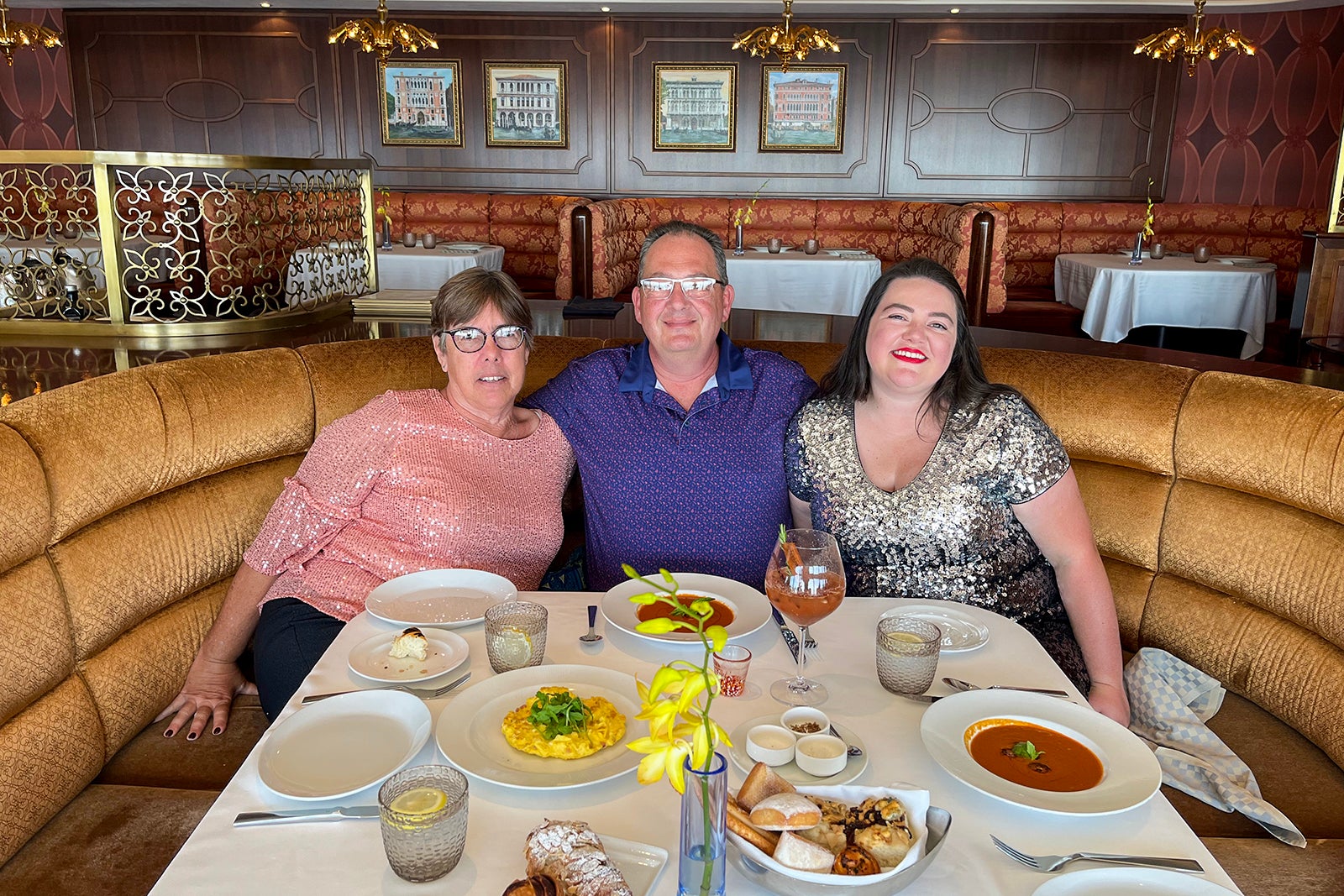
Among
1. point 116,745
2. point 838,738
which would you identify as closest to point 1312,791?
point 838,738

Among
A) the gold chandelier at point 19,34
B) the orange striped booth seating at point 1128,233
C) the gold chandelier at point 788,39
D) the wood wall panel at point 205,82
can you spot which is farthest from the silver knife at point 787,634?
the wood wall panel at point 205,82

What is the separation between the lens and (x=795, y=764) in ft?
3.59

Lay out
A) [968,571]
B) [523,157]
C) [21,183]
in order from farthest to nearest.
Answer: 1. [523,157]
2. [21,183]
3. [968,571]

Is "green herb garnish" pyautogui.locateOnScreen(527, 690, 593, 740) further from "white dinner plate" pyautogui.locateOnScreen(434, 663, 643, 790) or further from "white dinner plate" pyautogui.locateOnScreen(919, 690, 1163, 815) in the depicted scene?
"white dinner plate" pyautogui.locateOnScreen(919, 690, 1163, 815)

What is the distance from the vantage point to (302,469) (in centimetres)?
199

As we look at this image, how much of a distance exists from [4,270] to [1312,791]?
3663mm

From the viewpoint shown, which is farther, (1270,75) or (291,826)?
Result: (1270,75)

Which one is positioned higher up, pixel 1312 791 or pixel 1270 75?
pixel 1270 75

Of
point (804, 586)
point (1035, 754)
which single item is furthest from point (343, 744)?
point (1035, 754)

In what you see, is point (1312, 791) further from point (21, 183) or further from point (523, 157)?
point (21, 183)

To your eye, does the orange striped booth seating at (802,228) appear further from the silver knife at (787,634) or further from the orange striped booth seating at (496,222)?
the silver knife at (787,634)

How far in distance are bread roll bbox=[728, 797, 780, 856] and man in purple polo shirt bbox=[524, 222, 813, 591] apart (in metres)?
1.16

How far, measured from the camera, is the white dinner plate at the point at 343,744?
41.8 inches

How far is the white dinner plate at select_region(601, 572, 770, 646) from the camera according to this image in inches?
56.1
